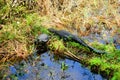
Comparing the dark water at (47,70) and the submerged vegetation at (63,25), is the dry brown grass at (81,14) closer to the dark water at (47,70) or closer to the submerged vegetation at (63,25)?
the submerged vegetation at (63,25)

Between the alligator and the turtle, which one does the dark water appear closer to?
the turtle

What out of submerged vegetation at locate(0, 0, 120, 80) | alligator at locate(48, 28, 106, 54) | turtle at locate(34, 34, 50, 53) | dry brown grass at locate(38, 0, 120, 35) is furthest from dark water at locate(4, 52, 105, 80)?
dry brown grass at locate(38, 0, 120, 35)

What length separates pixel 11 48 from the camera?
5605mm

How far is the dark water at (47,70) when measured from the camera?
5070mm

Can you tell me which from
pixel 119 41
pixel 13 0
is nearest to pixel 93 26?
pixel 119 41

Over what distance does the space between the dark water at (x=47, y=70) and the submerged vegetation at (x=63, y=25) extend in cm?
14

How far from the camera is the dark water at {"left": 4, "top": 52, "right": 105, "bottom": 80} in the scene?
16.6 feet

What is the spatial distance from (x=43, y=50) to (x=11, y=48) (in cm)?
60

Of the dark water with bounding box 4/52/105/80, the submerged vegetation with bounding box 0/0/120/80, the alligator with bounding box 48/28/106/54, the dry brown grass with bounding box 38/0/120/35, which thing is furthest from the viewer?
the dry brown grass with bounding box 38/0/120/35

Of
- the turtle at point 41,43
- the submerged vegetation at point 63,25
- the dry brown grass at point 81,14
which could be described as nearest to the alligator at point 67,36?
the submerged vegetation at point 63,25

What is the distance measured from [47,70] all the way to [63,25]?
5.48 ft

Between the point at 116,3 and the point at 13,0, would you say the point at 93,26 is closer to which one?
the point at 116,3

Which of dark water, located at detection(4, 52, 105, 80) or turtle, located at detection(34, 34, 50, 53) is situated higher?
turtle, located at detection(34, 34, 50, 53)

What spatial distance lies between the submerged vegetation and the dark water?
139 mm
